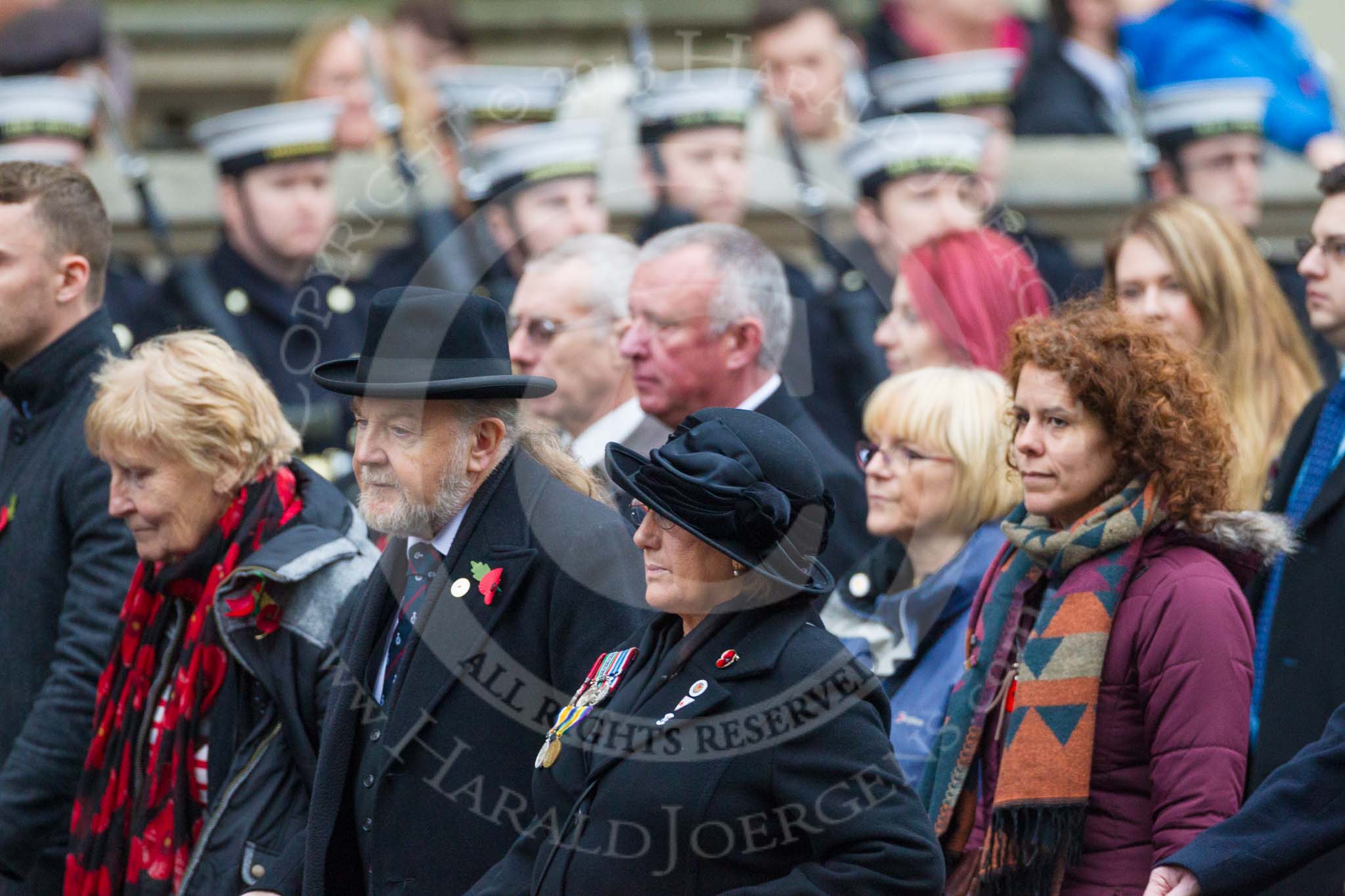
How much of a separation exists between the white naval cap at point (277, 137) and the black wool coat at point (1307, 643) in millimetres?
4295

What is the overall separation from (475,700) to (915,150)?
3916 millimetres

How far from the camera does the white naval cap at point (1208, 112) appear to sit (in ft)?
23.1

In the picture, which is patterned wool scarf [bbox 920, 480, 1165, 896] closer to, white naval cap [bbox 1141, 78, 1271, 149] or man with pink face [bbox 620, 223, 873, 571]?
man with pink face [bbox 620, 223, 873, 571]

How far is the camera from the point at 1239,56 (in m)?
7.84

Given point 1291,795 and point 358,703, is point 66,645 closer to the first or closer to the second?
point 358,703

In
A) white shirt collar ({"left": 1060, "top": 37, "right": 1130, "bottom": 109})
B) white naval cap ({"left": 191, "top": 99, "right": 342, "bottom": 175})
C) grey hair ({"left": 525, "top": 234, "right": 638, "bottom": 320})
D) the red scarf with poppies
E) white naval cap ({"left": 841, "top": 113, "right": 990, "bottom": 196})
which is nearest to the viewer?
the red scarf with poppies

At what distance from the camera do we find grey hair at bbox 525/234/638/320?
5594 millimetres

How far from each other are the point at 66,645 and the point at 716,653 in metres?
1.90

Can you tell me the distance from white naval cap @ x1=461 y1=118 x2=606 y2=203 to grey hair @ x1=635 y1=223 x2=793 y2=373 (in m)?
1.66

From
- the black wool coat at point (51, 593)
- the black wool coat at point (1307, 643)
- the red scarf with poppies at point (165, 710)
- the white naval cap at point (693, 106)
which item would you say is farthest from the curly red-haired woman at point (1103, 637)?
the white naval cap at point (693, 106)

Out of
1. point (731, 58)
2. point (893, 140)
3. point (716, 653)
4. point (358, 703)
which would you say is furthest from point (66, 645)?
point (731, 58)

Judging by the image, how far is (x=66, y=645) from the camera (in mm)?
4340

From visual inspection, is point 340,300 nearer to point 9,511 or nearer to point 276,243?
point 276,243

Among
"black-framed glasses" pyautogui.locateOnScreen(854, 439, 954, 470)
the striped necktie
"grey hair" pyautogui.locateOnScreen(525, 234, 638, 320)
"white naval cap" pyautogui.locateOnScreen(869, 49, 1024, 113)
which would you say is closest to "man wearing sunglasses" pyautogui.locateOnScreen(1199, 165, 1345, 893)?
"black-framed glasses" pyautogui.locateOnScreen(854, 439, 954, 470)
